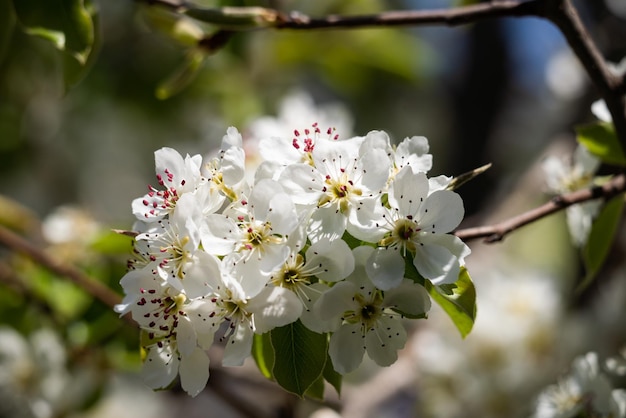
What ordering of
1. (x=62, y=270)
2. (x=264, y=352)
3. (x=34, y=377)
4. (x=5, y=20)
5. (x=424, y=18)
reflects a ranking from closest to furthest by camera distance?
(x=264, y=352) → (x=424, y=18) → (x=5, y=20) → (x=62, y=270) → (x=34, y=377)

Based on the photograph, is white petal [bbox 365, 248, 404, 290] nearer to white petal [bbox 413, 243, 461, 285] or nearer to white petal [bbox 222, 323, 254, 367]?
white petal [bbox 413, 243, 461, 285]

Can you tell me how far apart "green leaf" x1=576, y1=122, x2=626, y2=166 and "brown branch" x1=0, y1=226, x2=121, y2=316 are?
901mm

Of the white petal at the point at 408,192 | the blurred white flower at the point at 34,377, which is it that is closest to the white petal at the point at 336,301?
the white petal at the point at 408,192

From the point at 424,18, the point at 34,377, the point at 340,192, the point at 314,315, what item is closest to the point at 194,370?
the point at 314,315

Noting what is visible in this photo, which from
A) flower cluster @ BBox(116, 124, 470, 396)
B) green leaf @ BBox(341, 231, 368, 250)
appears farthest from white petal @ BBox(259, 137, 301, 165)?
green leaf @ BBox(341, 231, 368, 250)

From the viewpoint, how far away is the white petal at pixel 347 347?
825mm

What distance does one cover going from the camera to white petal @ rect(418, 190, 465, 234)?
803mm

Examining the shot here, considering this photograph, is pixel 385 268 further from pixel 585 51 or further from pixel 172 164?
pixel 585 51

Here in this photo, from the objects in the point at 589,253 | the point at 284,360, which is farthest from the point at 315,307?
the point at 589,253

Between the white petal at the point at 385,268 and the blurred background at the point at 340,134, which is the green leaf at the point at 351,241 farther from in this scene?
the blurred background at the point at 340,134

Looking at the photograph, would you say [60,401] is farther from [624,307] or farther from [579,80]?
[579,80]

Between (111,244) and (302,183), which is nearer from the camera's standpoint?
(302,183)

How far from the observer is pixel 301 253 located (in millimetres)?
842

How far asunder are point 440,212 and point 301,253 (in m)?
0.16
